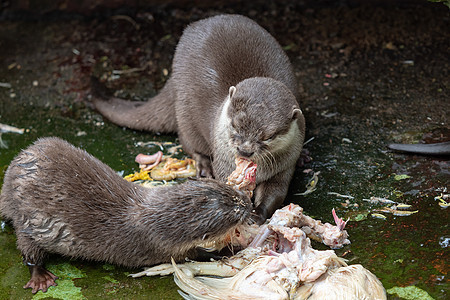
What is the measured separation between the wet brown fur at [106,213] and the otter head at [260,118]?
0.35m

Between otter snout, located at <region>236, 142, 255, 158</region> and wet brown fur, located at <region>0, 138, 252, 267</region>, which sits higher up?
otter snout, located at <region>236, 142, 255, 158</region>

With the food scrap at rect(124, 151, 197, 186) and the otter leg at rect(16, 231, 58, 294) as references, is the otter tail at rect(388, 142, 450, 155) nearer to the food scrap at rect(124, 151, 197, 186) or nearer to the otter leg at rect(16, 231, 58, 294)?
the food scrap at rect(124, 151, 197, 186)

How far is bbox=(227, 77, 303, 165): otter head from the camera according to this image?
3.00m

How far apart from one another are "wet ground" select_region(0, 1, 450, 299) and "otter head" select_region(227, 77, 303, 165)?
0.41m

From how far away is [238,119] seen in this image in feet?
9.91

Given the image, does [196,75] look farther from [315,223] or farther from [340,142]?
[315,223]

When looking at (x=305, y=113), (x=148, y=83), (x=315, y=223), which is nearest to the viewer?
(x=315, y=223)

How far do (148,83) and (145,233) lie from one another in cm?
202

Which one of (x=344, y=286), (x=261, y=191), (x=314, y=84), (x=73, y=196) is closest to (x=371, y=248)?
(x=344, y=286)

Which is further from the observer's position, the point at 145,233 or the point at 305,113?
the point at 305,113

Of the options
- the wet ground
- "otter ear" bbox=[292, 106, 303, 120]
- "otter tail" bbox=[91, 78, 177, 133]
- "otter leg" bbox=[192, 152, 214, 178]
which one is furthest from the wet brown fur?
"otter tail" bbox=[91, 78, 177, 133]

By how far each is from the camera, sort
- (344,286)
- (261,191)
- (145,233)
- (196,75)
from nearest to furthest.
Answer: (344,286) → (145,233) → (261,191) → (196,75)

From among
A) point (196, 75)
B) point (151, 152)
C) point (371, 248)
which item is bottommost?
point (151, 152)

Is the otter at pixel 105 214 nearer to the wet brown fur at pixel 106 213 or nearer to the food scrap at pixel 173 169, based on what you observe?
the wet brown fur at pixel 106 213
